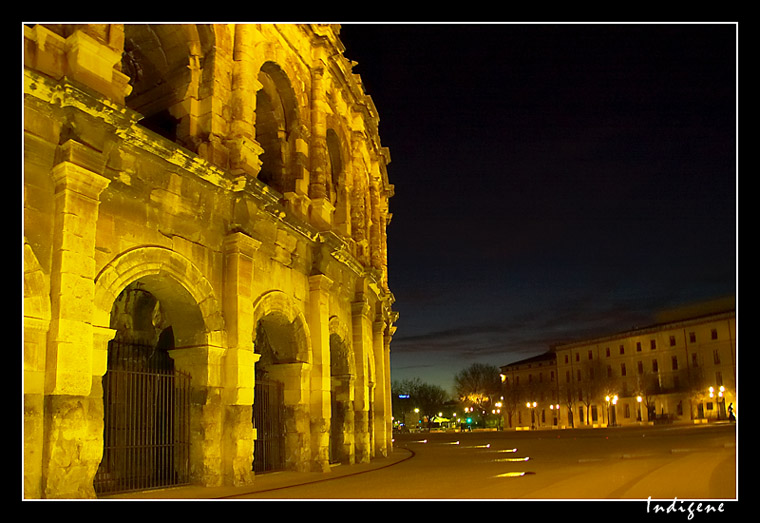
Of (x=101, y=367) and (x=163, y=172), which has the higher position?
(x=163, y=172)

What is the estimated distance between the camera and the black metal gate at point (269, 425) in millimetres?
14148

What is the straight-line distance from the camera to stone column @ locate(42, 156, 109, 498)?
322 inches

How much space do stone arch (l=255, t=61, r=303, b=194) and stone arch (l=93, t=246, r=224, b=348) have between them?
442 cm

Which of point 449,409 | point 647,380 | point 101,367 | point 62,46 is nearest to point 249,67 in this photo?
point 62,46

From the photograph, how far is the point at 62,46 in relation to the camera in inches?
370

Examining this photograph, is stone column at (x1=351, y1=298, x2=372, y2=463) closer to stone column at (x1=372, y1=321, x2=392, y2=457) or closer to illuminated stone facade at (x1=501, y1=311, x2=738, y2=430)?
stone column at (x1=372, y1=321, x2=392, y2=457)

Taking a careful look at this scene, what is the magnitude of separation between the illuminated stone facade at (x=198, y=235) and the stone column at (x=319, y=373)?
1.2 inches

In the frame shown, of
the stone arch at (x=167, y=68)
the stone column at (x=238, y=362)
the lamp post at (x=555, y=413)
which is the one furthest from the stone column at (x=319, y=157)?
the lamp post at (x=555, y=413)

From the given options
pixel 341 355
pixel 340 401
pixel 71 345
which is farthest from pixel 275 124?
pixel 71 345

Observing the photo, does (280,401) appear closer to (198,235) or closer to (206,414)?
(206,414)

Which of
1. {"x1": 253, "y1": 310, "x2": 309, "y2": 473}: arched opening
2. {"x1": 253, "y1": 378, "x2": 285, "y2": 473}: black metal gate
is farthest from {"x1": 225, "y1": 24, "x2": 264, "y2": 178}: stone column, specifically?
{"x1": 253, "y1": 378, "x2": 285, "y2": 473}: black metal gate

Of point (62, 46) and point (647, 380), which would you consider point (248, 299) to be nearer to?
point (62, 46)

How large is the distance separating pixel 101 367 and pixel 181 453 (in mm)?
4047

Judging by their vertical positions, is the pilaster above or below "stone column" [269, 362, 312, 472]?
above
